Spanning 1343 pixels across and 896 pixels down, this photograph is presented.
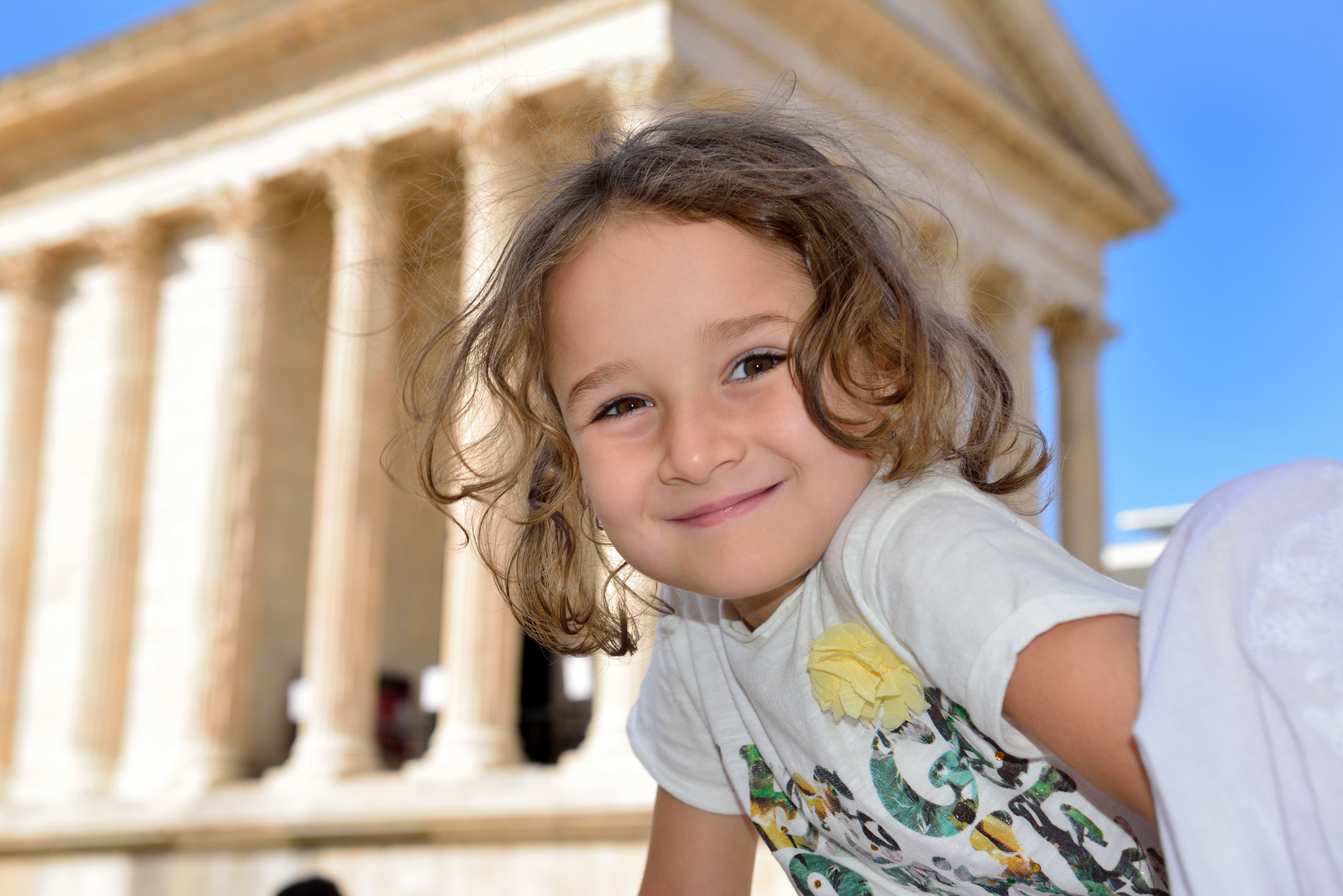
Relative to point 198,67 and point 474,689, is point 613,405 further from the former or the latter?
point 198,67

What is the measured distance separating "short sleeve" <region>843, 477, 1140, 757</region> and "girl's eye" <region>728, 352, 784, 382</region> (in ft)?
1.00

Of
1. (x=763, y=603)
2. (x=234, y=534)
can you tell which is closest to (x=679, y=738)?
(x=763, y=603)

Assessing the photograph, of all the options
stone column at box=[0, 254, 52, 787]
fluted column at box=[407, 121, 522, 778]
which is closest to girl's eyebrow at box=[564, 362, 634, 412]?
fluted column at box=[407, 121, 522, 778]

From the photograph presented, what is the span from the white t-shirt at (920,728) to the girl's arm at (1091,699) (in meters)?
0.02

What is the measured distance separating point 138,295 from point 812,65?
13613 millimetres

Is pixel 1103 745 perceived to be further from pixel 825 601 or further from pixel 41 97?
pixel 41 97

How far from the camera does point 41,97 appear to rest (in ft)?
82.1

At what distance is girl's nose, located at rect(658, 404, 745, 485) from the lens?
203 cm

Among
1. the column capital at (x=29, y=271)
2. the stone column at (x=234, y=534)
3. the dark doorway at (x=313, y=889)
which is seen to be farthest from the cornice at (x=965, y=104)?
the column capital at (x=29, y=271)

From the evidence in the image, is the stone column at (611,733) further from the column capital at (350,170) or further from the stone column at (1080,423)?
the stone column at (1080,423)

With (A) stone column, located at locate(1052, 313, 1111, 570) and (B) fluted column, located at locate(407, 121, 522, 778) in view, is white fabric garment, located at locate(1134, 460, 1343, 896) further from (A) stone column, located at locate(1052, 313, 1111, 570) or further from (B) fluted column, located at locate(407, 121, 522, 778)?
(A) stone column, located at locate(1052, 313, 1111, 570)

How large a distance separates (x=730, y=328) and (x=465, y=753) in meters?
18.3

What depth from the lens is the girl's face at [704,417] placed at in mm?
2055

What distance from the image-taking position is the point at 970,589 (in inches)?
65.7
